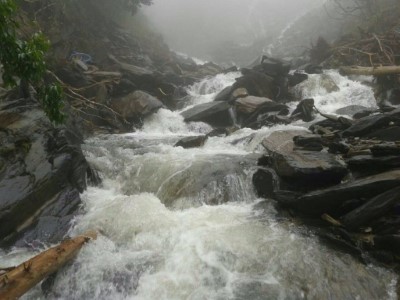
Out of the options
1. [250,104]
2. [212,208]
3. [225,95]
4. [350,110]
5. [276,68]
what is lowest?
[350,110]

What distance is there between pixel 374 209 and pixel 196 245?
9.34 feet

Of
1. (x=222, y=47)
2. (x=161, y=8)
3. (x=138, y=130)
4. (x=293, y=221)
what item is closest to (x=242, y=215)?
(x=293, y=221)

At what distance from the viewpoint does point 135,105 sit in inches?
560

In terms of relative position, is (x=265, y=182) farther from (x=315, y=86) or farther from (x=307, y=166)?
(x=315, y=86)

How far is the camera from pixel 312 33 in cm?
3344

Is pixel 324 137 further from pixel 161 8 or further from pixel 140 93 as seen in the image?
pixel 161 8

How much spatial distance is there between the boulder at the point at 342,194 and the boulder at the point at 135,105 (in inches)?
349

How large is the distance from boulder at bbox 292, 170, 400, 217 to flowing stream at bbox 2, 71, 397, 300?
16.7 inches

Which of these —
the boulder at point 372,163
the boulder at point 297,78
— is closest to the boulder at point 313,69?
the boulder at point 297,78

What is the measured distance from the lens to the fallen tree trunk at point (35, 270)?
179 inches

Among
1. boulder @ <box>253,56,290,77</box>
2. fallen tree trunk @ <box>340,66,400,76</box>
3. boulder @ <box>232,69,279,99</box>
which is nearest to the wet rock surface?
fallen tree trunk @ <box>340,66,400,76</box>

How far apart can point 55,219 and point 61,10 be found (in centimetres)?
1524

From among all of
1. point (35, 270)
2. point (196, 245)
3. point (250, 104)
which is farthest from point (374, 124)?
point (35, 270)

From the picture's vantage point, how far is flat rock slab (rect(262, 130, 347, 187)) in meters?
6.56
